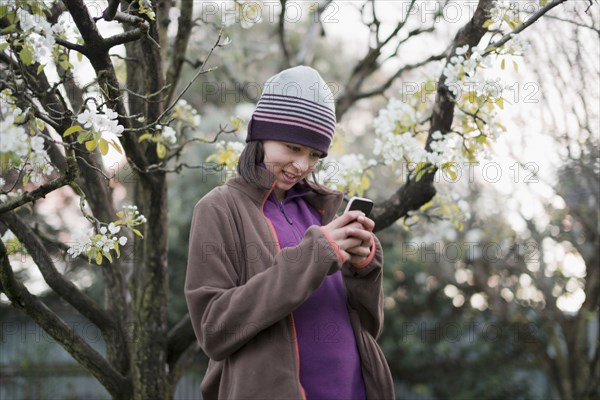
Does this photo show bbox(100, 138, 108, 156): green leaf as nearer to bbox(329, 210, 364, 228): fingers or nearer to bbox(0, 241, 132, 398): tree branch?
bbox(329, 210, 364, 228): fingers

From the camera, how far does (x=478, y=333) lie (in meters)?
7.95

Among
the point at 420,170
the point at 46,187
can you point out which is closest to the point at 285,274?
the point at 46,187

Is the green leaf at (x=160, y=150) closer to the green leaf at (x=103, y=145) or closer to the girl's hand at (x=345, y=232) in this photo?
the green leaf at (x=103, y=145)

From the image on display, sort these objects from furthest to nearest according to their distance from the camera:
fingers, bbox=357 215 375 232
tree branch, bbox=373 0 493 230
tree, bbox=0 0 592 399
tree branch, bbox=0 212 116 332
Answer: tree branch, bbox=0 212 116 332 < tree branch, bbox=373 0 493 230 < tree, bbox=0 0 592 399 < fingers, bbox=357 215 375 232

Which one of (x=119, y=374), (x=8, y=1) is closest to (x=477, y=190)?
(x=119, y=374)

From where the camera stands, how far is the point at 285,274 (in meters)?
1.66

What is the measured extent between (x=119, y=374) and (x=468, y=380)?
584 cm

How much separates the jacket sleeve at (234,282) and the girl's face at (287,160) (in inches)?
7.8

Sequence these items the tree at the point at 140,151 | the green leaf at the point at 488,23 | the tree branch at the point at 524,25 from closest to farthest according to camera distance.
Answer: the tree at the point at 140,151 < the tree branch at the point at 524,25 < the green leaf at the point at 488,23

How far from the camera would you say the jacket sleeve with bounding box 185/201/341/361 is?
1.65 m

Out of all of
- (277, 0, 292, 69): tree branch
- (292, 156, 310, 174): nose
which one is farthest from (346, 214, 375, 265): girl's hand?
(277, 0, 292, 69): tree branch

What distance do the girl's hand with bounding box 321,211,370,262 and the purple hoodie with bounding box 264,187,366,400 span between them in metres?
0.19

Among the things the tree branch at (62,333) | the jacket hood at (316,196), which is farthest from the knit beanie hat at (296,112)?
the tree branch at (62,333)

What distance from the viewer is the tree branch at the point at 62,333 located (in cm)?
248
